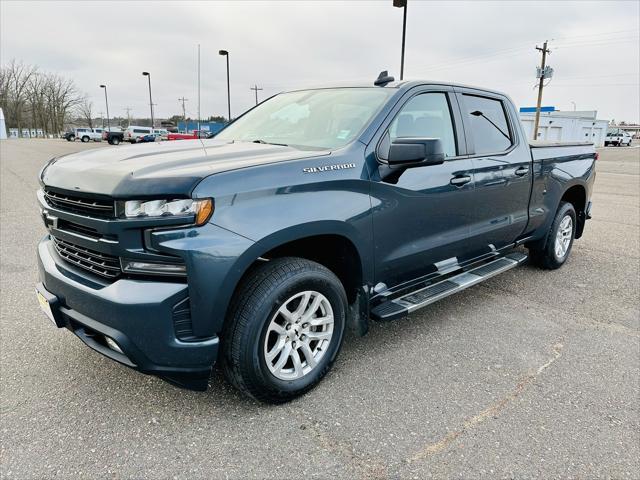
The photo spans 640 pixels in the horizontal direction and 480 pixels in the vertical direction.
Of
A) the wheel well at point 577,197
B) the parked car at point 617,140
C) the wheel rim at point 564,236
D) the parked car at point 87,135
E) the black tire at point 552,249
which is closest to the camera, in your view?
the black tire at point 552,249

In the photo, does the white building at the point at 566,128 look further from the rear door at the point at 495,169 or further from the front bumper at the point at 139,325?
the front bumper at the point at 139,325

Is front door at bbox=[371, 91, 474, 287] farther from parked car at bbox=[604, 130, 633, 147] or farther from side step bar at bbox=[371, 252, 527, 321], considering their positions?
parked car at bbox=[604, 130, 633, 147]

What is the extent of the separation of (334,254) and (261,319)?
765 millimetres

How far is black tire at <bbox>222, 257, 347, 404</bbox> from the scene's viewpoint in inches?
91.5

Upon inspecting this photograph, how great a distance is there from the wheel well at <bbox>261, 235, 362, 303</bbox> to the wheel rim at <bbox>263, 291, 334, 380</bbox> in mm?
294

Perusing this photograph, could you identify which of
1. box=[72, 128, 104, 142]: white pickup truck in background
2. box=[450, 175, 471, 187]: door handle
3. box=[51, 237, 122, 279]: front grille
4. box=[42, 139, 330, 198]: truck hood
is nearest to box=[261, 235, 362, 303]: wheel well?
box=[42, 139, 330, 198]: truck hood

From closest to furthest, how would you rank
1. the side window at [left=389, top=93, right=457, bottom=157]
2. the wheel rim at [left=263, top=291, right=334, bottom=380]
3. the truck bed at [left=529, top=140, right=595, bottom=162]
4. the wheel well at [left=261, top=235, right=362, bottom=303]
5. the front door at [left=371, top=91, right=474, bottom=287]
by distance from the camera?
1. the wheel rim at [left=263, top=291, right=334, bottom=380]
2. the wheel well at [left=261, top=235, right=362, bottom=303]
3. the front door at [left=371, top=91, right=474, bottom=287]
4. the side window at [left=389, top=93, right=457, bottom=157]
5. the truck bed at [left=529, top=140, right=595, bottom=162]

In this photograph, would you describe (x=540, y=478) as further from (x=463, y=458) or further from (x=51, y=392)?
(x=51, y=392)

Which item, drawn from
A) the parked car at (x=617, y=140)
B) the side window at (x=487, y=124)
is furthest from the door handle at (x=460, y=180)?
the parked car at (x=617, y=140)

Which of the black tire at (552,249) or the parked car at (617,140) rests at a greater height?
the parked car at (617,140)

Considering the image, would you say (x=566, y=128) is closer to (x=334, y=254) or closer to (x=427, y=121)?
(x=427, y=121)

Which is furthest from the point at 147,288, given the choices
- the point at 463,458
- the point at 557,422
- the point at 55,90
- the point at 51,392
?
the point at 55,90

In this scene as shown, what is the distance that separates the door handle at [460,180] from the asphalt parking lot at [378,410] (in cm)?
115

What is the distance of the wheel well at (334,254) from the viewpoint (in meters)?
2.69
